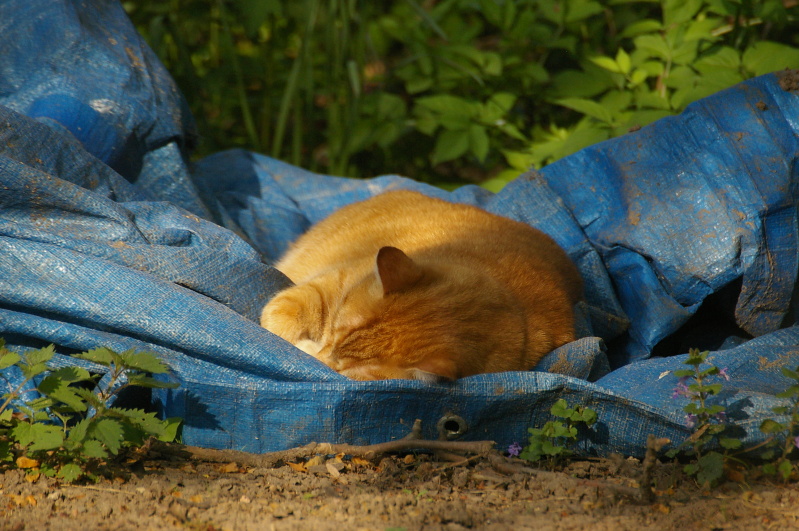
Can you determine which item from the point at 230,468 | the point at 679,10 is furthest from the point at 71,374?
the point at 679,10

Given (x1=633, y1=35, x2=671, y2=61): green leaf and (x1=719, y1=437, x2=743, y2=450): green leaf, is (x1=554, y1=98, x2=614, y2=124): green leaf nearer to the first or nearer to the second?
(x1=633, y1=35, x2=671, y2=61): green leaf

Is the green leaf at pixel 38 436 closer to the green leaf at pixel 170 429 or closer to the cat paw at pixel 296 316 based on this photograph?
the green leaf at pixel 170 429

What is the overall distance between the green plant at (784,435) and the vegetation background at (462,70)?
1.92 metres

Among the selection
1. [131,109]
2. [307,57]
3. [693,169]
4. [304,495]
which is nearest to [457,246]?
[693,169]

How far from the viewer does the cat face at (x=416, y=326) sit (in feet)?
7.45

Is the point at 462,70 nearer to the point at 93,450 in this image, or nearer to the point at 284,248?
the point at 284,248

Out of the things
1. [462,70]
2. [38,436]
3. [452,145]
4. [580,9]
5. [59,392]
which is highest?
[580,9]

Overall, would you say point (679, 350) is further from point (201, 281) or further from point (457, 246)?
point (201, 281)

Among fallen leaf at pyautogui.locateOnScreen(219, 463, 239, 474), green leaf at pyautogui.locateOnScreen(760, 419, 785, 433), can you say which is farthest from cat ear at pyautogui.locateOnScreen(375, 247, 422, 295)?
green leaf at pyautogui.locateOnScreen(760, 419, 785, 433)

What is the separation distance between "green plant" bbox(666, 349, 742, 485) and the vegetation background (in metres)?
1.87

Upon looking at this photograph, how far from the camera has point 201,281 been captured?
8.12 feet

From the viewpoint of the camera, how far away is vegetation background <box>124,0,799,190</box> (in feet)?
12.8

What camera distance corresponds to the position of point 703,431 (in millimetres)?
2074

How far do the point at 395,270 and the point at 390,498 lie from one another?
72 centimetres
